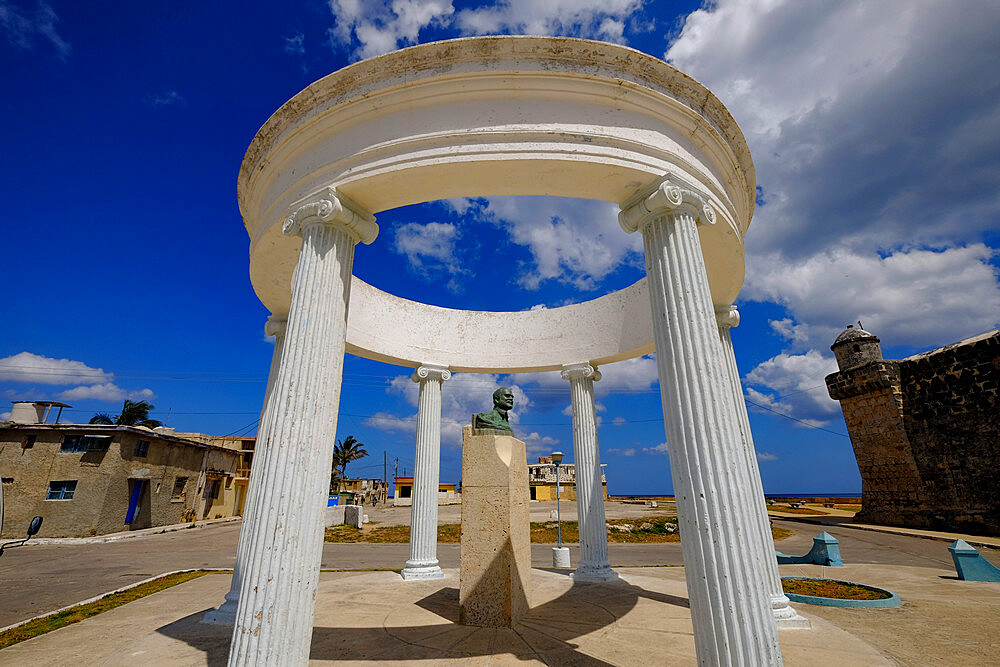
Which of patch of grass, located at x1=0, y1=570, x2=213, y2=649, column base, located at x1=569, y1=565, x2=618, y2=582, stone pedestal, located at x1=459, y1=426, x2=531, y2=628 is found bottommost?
patch of grass, located at x1=0, y1=570, x2=213, y2=649

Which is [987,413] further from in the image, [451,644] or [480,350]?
[451,644]

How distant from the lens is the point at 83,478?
30.6m

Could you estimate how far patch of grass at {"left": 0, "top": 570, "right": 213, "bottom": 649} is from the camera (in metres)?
8.53

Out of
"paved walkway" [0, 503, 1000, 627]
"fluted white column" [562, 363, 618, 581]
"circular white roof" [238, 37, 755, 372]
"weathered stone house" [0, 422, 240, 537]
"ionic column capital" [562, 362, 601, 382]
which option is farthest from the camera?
"weathered stone house" [0, 422, 240, 537]

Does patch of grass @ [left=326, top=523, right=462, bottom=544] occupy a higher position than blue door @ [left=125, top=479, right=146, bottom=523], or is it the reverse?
blue door @ [left=125, top=479, right=146, bottom=523]

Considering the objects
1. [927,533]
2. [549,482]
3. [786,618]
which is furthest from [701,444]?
[549,482]

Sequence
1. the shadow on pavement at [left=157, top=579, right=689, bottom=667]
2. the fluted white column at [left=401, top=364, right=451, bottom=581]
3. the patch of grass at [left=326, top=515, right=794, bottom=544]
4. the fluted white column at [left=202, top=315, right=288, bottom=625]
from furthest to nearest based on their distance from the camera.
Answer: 1. the patch of grass at [left=326, top=515, right=794, bottom=544]
2. the fluted white column at [left=401, top=364, right=451, bottom=581]
3. the fluted white column at [left=202, top=315, right=288, bottom=625]
4. the shadow on pavement at [left=157, top=579, right=689, bottom=667]

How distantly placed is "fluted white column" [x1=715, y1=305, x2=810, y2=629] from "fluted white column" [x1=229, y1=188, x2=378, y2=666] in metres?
6.08

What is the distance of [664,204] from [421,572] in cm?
1160

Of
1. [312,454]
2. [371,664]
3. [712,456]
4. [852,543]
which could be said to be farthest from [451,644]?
[852,543]

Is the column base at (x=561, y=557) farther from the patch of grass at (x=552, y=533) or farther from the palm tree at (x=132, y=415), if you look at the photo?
the palm tree at (x=132, y=415)

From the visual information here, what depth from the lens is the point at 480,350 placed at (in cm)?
1538

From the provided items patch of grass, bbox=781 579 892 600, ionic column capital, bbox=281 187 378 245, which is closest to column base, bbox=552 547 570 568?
patch of grass, bbox=781 579 892 600

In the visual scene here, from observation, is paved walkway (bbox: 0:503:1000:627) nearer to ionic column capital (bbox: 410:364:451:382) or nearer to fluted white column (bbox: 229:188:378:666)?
ionic column capital (bbox: 410:364:451:382)
